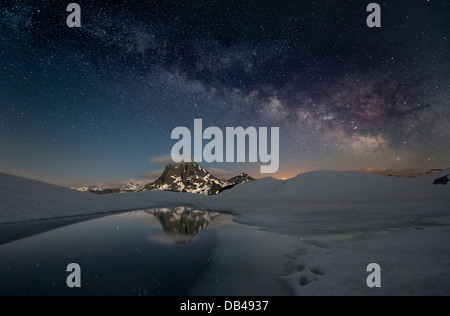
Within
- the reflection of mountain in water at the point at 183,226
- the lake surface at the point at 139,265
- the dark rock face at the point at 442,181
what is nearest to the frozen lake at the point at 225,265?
the lake surface at the point at 139,265

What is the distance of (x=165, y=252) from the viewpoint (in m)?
8.59

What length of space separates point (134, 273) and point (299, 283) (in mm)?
4997

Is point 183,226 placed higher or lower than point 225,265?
lower

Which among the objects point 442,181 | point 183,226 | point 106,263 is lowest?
point 183,226

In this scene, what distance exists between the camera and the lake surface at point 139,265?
5324mm

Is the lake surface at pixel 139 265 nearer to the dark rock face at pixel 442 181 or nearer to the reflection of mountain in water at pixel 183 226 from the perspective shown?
the reflection of mountain in water at pixel 183 226

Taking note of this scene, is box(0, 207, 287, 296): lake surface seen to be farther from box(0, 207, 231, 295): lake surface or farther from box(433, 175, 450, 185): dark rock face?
box(433, 175, 450, 185): dark rock face

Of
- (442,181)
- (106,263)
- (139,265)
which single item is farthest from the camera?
(442,181)

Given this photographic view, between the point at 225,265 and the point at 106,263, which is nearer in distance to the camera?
the point at 225,265

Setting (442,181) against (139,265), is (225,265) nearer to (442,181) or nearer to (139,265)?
(139,265)

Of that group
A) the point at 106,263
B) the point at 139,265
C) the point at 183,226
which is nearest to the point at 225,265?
the point at 139,265

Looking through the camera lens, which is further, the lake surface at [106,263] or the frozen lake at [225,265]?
the lake surface at [106,263]

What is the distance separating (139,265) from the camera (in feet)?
23.1
